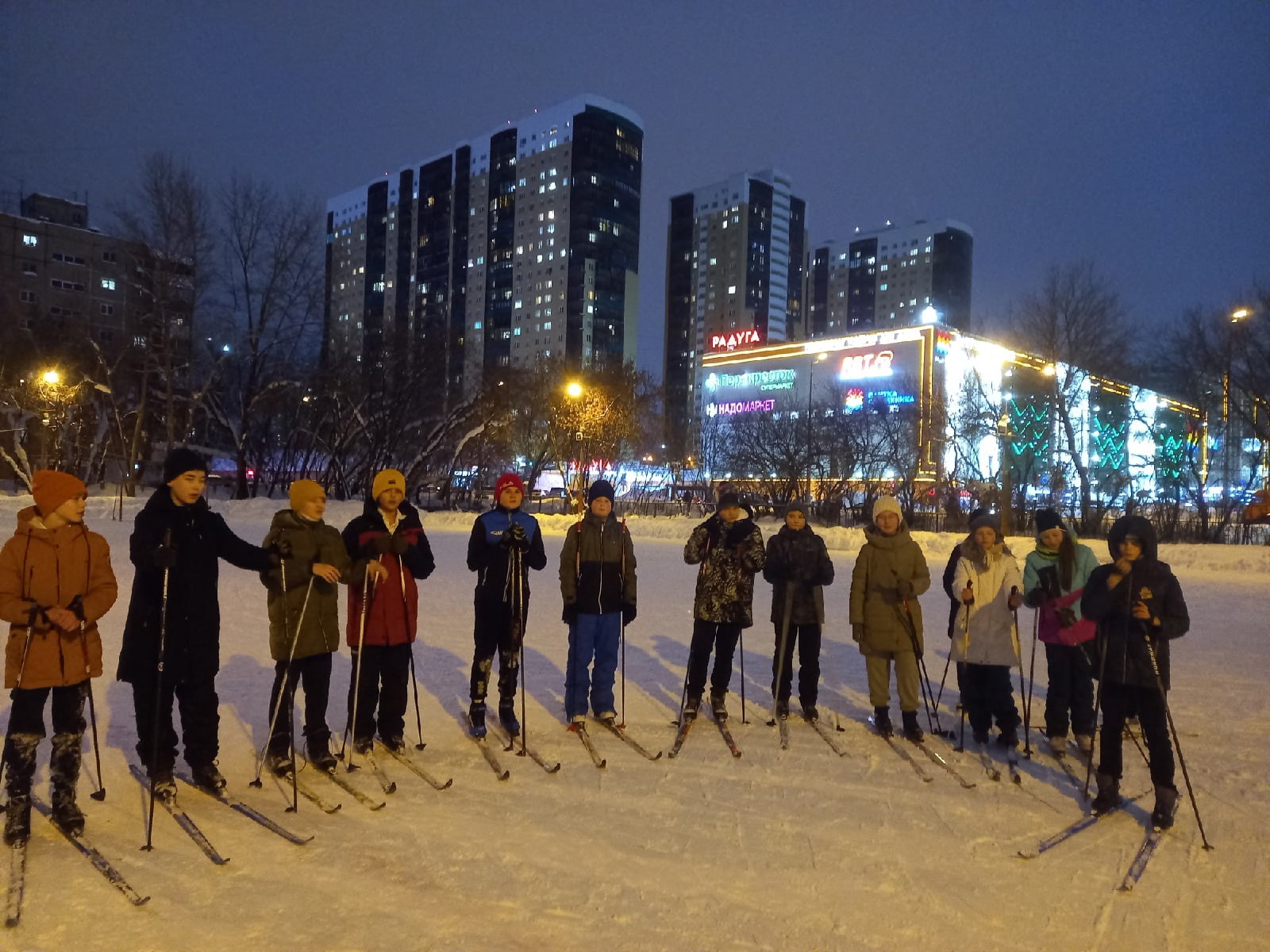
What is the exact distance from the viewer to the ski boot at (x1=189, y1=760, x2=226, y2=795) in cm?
448

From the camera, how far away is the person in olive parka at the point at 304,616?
4.80 m

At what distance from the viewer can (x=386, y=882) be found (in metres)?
3.61

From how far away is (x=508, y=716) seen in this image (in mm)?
5883

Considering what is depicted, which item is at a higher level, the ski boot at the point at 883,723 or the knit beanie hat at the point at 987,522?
the knit beanie hat at the point at 987,522

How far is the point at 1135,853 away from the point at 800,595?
2.73 meters

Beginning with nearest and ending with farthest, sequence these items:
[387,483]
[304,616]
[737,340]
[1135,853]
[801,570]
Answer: [1135,853] → [304,616] → [387,483] → [801,570] → [737,340]

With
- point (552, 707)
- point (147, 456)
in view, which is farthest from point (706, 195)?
point (552, 707)

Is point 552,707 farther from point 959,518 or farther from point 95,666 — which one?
point 959,518

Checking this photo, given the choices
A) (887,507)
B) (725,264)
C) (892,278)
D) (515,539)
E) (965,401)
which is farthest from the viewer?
(892,278)

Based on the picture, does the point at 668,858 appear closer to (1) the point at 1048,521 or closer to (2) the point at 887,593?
(2) the point at 887,593

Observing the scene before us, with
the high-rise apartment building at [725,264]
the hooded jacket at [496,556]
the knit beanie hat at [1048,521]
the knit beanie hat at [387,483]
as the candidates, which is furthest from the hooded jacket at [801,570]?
the high-rise apartment building at [725,264]

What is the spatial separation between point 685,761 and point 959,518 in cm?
2533

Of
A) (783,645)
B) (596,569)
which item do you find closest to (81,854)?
(596,569)

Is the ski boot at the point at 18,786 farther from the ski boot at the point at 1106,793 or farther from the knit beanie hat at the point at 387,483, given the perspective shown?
the ski boot at the point at 1106,793
